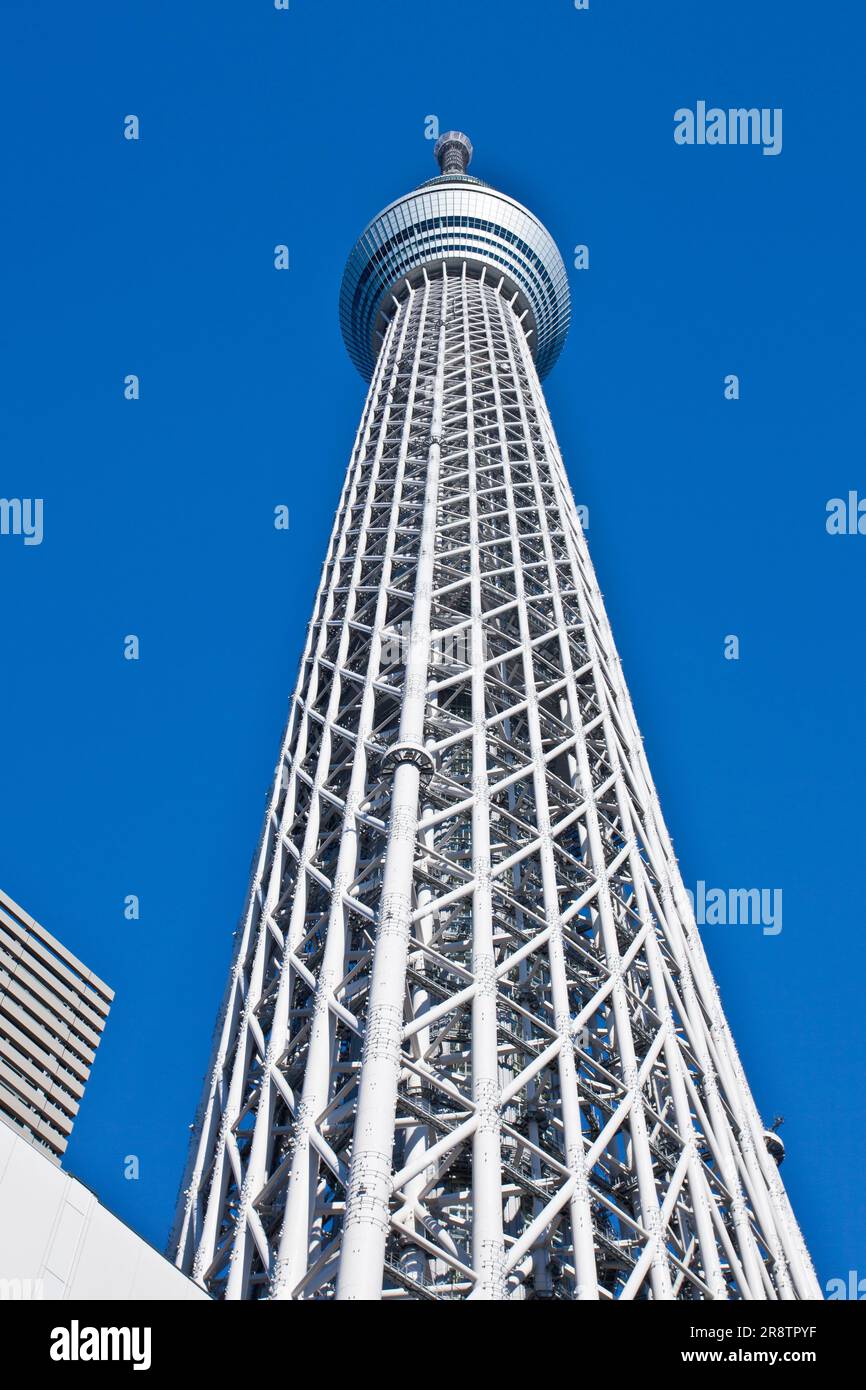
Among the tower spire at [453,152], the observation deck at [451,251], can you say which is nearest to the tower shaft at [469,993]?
the observation deck at [451,251]

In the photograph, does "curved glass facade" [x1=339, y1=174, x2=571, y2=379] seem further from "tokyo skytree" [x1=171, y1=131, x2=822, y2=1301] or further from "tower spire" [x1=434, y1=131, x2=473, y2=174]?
"tokyo skytree" [x1=171, y1=131, x2=822, y2=1301]

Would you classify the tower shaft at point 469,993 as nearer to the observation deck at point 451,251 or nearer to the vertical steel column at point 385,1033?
the vertical steel column at point 385,1033

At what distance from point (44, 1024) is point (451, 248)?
41.9m

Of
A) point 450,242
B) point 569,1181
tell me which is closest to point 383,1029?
point 569,1181

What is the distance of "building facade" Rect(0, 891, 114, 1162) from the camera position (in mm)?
58719

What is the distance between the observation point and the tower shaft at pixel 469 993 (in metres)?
22.6

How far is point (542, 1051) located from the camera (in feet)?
84.5

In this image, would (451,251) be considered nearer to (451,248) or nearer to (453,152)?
(451,248)

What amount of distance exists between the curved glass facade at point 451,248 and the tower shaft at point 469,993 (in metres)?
27.7

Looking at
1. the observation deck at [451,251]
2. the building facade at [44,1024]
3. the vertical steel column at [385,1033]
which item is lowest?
the vertical steel column at [385,1033]

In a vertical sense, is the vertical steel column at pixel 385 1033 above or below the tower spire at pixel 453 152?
below

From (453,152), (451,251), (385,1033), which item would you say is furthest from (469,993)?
(453,152)

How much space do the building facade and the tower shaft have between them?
92.2 feet
